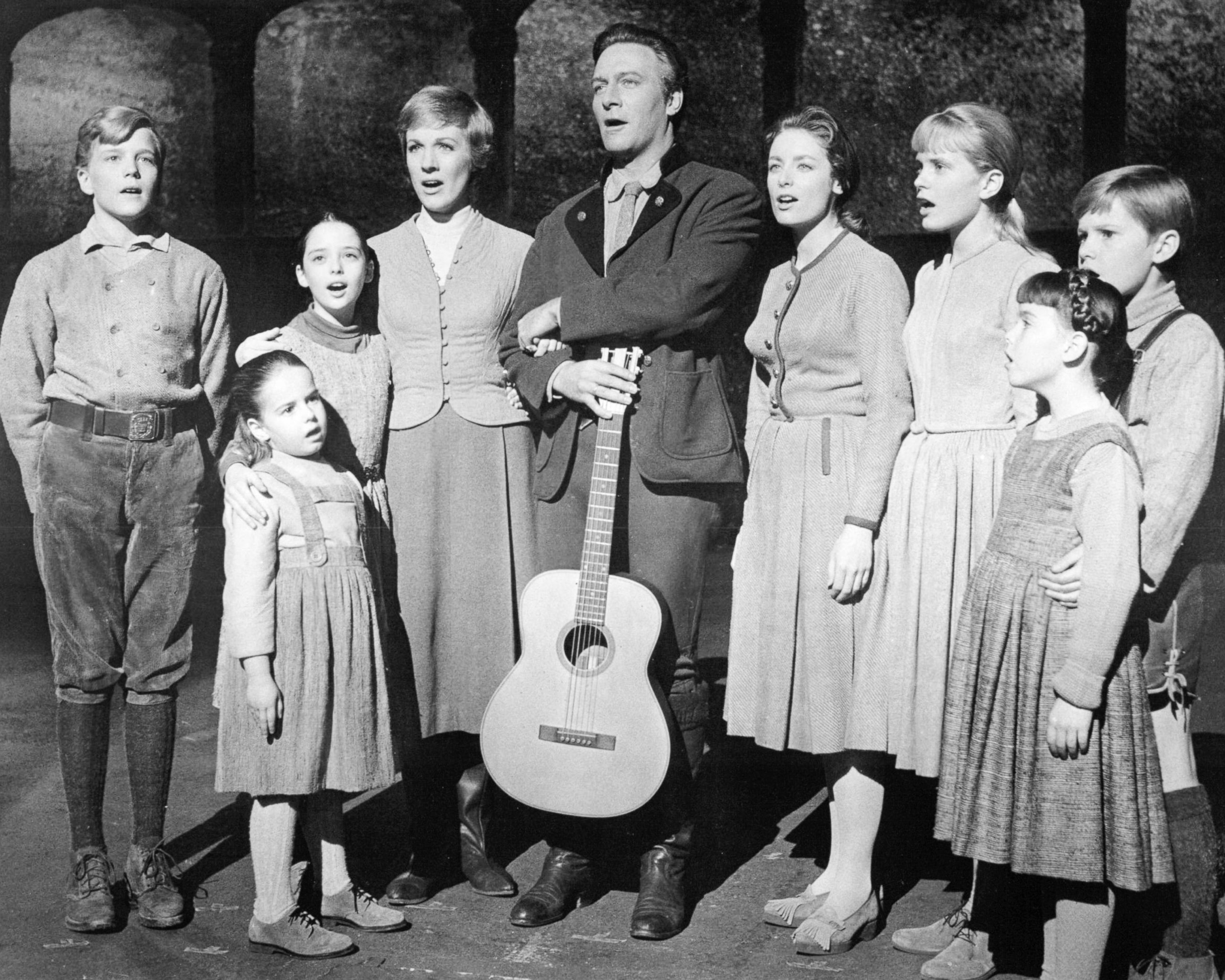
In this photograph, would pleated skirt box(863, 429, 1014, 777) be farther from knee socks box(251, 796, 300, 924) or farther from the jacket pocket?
knee socks box(251, 796, 300, 924)

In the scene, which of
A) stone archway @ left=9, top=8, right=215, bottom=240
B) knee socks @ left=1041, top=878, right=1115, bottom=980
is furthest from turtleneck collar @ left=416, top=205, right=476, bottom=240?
stone archway @ left=9, top=8, right=215, bottom=240

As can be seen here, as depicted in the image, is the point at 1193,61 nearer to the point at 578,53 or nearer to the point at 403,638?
the point at 578,53

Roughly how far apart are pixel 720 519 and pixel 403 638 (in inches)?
34.9

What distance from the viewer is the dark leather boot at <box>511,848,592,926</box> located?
3.44 m

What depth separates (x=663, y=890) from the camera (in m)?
3.43

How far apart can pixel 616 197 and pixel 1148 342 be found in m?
1.35

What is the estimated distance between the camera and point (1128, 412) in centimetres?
294

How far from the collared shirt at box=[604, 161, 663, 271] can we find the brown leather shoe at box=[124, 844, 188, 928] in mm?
1895

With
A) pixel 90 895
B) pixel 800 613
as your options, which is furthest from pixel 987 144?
pixel 90 895

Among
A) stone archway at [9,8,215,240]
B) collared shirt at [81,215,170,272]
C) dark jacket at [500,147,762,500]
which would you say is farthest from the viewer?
stone archway at [9,8,215,240]

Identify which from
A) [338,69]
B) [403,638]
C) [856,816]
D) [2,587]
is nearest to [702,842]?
[856,816]

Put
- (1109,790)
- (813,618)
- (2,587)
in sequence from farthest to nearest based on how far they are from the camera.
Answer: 1. (2,587)
2. (813,618)
3. (1109,790)

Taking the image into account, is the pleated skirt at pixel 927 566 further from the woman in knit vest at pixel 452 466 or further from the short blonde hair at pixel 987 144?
the woman in knit vest at pixel 452 466

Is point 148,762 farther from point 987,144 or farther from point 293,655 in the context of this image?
point 987,144
